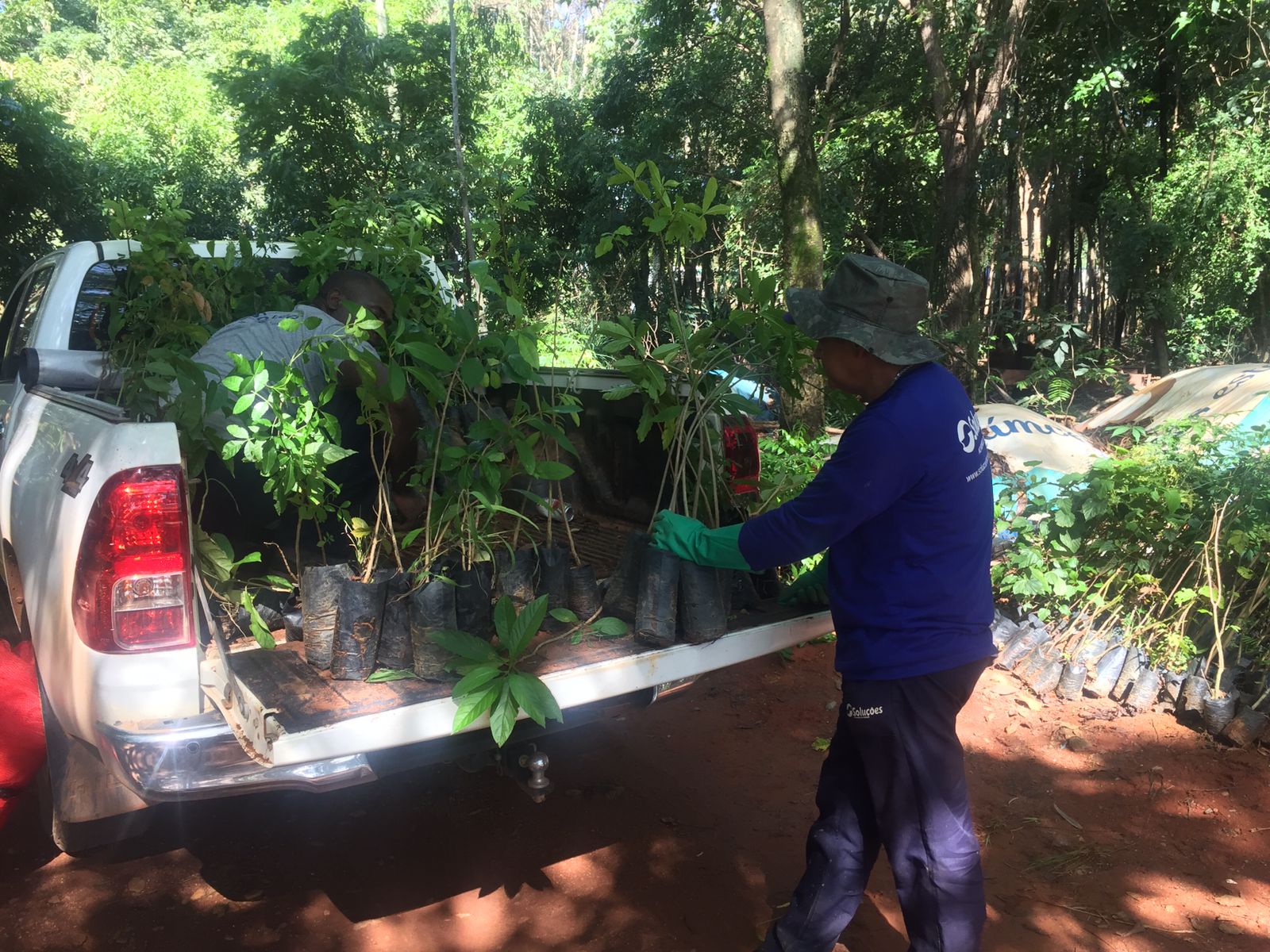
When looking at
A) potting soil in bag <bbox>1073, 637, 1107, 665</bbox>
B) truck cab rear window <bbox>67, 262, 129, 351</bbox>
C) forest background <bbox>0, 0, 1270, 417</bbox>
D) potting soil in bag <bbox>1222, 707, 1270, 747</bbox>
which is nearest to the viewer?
truck cab rear window <bbox>67, 262, 129, 351</bbox>

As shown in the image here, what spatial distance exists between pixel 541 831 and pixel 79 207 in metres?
13.1

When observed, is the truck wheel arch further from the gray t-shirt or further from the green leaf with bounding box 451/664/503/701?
the green leaf with bounding box 451/664/503/701

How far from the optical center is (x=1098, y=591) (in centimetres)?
430

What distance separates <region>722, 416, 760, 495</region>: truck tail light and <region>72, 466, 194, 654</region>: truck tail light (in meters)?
1.79

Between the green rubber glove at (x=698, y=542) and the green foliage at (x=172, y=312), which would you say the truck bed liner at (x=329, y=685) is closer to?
the green rubber glove at (x=698, y=542)

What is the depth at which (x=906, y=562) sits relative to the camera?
7.00ft

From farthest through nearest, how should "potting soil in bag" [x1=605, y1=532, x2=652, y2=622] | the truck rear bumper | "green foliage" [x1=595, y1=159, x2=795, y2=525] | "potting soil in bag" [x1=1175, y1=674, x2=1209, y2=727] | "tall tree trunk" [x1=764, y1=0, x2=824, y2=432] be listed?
"tall tree trunk" [x1=764, y1=0, x2=824, y2=432] < "potting soil in bag" [x1=1175, y1=674, x2=1209, y2=727] < "green foliage" [x1=595, y1=159, x2=795, y2=525] < "potting soil in bag" [x1=605, y1=532, x2=652, y2=622] < the truck rear bumper

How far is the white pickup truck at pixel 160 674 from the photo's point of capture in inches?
79.6

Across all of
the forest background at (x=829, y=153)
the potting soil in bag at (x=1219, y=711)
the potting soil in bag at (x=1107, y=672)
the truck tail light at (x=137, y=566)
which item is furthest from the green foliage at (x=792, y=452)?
the truck tail light at (x=137, y=566)

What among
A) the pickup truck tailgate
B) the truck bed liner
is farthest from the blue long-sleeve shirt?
the truck bed liner

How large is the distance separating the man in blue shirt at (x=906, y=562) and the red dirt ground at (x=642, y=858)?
67cm

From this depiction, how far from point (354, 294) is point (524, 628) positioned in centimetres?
182

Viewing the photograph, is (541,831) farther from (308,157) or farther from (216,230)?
(216,230)

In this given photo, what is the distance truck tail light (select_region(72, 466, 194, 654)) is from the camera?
2.05 m
